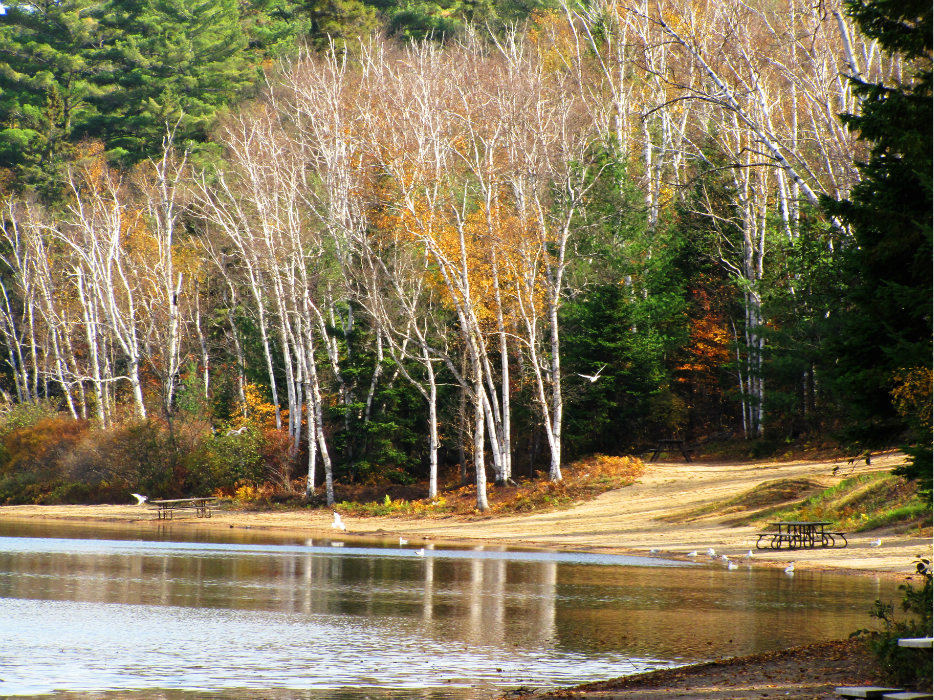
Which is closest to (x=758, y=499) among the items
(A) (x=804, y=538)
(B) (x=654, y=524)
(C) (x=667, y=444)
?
(B) (x=654, y=524)

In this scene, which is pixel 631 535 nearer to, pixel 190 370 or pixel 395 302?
pixel 395 302

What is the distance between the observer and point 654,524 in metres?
30.2

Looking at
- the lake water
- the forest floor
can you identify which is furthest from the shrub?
the lake water

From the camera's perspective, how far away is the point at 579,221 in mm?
37750

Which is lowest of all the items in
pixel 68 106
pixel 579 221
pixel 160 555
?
pixel 160 555

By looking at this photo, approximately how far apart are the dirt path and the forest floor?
0.11ft

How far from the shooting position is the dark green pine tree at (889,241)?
1037 cm

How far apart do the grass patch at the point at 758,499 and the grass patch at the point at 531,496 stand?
4.60 meters

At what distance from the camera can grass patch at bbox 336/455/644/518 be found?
1369 inches

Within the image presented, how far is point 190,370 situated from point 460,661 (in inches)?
1544

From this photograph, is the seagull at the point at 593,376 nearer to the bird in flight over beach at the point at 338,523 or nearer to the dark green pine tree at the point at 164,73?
the bird in flight over beach at the point at 338,523

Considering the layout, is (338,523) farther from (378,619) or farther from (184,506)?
(378,619)

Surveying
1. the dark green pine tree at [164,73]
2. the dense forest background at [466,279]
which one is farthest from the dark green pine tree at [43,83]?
the dense forest background at [466,279]

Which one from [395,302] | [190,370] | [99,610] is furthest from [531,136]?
[99,610]
